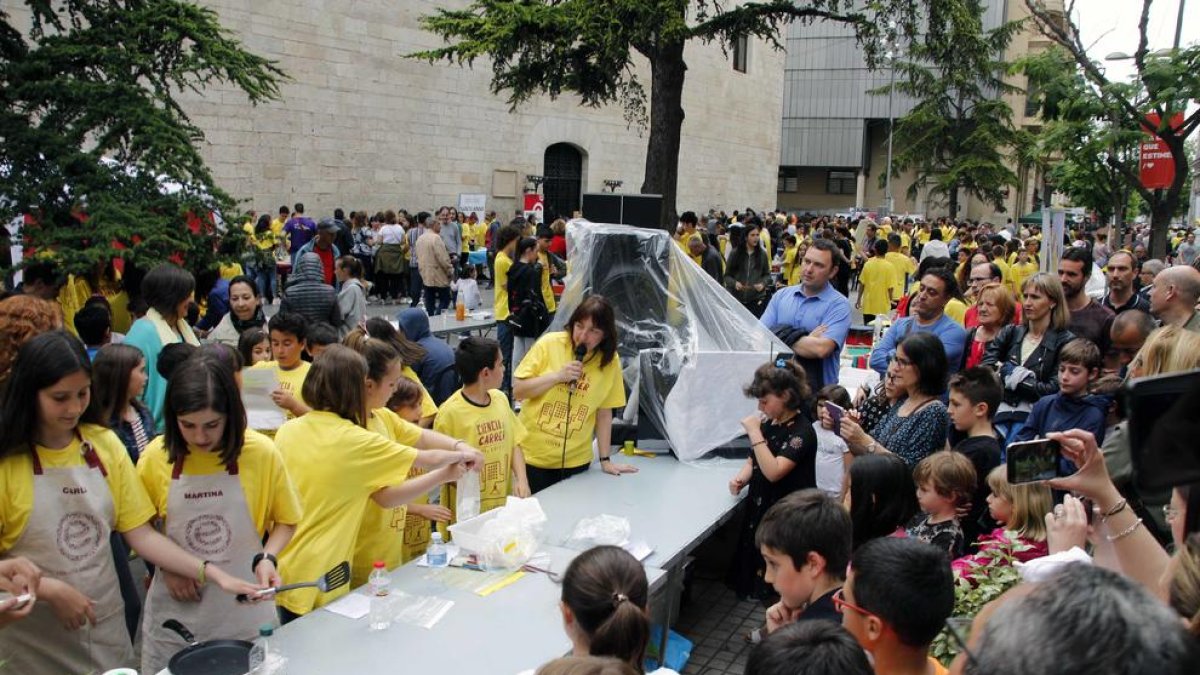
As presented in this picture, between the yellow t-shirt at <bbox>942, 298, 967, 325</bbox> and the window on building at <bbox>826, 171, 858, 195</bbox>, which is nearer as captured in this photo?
the yellow t-shirt at <bbox>942, 298, 967, 325</bbox>

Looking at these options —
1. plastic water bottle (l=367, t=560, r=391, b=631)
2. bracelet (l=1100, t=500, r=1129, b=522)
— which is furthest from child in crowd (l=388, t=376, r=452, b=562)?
bracelet (l=1100, t=500, r=1129, b=522)

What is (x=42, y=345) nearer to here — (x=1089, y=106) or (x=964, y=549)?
(x=964, y=549)

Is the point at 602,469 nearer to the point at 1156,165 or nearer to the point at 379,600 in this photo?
the point at 379,600

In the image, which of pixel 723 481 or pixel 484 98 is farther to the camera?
pixel 484 98

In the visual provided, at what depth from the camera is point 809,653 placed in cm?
194

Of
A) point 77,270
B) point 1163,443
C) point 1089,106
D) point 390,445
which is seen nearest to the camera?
point 1163,443

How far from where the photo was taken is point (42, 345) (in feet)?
9.42

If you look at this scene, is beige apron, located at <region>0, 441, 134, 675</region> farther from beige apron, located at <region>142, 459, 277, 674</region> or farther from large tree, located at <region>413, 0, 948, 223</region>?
large tree, located at <region>413, 0, 948, 223</region>

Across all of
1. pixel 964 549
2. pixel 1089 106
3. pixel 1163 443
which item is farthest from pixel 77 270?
pixel 1089 106

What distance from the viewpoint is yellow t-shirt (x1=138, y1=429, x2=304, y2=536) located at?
305cm

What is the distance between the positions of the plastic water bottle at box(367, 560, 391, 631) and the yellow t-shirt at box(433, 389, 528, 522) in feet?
3.16

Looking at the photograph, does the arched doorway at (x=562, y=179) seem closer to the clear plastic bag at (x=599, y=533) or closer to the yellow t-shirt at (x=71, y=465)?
the clear plastic bag at (x=599, y=533)

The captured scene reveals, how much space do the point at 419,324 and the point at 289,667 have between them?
3628 millimetres

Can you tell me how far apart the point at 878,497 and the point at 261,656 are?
2.42m
